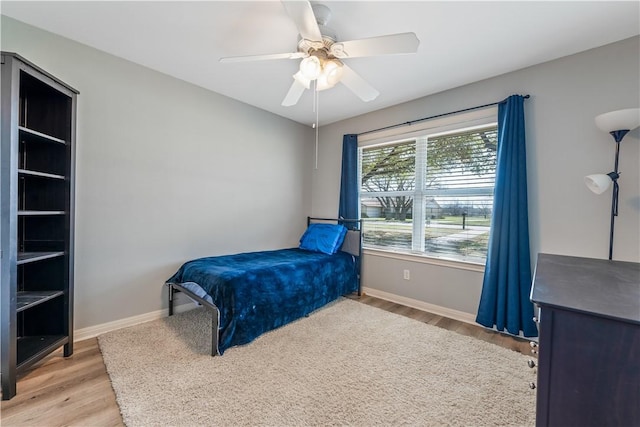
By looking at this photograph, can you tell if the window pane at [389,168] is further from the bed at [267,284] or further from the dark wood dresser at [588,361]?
the dark wood dresser at [588,361]

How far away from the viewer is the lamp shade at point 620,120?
1.60 metres

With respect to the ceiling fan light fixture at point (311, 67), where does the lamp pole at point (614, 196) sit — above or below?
below

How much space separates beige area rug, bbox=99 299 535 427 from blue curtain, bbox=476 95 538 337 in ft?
1.13

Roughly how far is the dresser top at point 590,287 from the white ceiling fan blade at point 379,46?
133 centimetres

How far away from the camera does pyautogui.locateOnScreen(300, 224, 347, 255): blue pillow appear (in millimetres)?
3209

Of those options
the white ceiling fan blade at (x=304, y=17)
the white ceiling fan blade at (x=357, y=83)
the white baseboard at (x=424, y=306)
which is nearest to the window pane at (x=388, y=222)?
the white baseboard at (x=424, y=306)

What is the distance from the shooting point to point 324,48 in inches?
66.2

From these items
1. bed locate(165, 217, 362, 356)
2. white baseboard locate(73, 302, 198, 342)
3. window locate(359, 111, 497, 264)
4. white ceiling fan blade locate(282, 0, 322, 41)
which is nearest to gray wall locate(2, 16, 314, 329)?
white baseboard locate(73, 302, 198, 342)

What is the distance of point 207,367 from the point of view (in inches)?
69.4

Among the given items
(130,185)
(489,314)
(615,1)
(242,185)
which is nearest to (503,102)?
(615,1)

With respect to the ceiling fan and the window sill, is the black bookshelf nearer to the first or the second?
the ceiling fan

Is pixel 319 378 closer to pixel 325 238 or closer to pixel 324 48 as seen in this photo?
pixel 325 238

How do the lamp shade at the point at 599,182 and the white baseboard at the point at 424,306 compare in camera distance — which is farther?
the white baseboard at the point at 424,306

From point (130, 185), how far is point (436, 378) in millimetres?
2857
